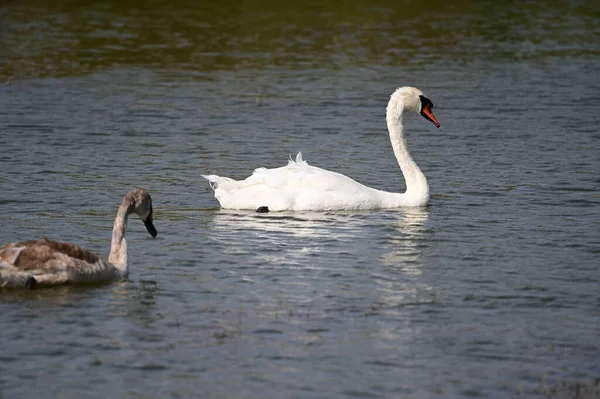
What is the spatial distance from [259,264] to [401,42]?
65.4ft

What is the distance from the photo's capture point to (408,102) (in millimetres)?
16703

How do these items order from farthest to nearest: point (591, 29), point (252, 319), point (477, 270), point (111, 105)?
point (591, 29) < point (111, 105) < point (477, 270) < point (252, 319)

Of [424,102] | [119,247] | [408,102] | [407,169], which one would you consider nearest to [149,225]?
[119,247]

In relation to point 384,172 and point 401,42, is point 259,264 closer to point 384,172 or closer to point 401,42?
point 384,172

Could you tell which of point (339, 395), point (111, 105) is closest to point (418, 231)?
point (339, 395)

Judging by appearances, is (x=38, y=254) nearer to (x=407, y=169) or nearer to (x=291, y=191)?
(x=291, y=191)

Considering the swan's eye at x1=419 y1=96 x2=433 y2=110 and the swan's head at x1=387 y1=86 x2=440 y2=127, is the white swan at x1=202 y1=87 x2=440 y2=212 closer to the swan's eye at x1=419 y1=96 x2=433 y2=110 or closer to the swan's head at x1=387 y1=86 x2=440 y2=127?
the swan's head at x1=387 y1=86 x2=440 y2=127

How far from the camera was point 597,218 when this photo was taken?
14797mm

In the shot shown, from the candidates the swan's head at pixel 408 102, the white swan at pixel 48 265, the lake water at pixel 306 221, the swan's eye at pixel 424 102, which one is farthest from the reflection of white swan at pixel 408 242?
the white swan at pixel 48 265

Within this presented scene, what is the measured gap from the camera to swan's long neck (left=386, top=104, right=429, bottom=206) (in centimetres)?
1573

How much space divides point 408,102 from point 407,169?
0.99m

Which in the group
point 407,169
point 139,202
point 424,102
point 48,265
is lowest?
point 48,265

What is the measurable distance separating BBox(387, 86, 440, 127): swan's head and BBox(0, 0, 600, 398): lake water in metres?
1.03

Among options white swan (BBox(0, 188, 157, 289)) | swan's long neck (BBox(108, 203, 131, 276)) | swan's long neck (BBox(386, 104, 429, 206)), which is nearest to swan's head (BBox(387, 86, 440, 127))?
swan's long neck (BBox(386, 104, 429, 206))
